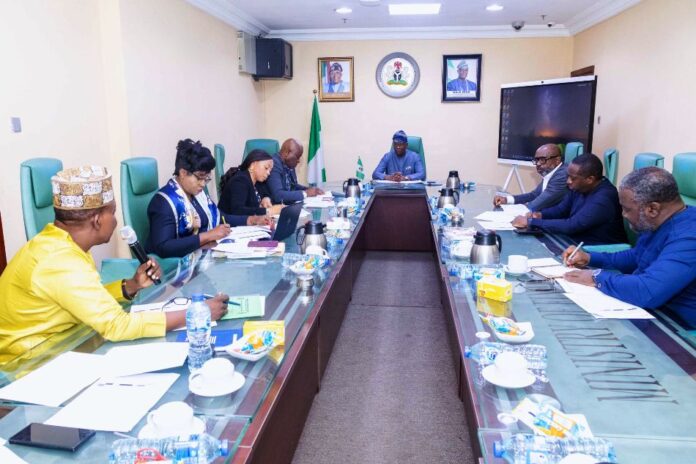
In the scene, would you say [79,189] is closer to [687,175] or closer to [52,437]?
[52,437]

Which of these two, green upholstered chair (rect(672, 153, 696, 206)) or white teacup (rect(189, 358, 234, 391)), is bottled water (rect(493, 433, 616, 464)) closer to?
white teacup (rect(189, 358, 234, 391))

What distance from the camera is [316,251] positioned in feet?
7.82

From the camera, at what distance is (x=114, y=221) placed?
67.7 inches

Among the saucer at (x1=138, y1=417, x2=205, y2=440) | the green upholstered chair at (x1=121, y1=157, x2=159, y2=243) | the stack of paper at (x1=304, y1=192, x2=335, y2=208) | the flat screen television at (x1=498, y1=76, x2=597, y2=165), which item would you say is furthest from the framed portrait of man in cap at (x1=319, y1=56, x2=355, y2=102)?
the saucer at (x1=138, y1=417, x2=205, y2=440)

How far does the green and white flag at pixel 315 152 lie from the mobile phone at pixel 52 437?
6.02m

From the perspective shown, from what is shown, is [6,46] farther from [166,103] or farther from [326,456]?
[326,456]

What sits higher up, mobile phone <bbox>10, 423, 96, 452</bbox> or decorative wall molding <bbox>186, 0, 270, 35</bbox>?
decorative wall molding <bbox>186, 0, 270, 35</bbox>

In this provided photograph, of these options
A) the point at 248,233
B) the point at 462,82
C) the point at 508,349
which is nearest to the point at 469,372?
the point at 508,349

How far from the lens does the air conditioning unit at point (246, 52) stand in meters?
6.14

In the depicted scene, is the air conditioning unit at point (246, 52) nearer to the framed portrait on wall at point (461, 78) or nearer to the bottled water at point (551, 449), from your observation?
the framed portrait on wall at point (461, 78)

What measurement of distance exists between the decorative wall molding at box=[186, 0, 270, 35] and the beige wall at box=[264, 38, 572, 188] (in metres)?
0.68

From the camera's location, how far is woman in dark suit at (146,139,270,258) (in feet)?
8.64

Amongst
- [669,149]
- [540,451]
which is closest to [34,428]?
[540,451]

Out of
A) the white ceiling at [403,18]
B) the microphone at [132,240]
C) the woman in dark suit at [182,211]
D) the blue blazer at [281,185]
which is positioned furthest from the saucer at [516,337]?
the white ceiling at [403,18]
